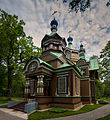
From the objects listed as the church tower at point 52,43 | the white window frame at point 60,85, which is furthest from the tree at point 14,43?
the white window frame at point 60,85

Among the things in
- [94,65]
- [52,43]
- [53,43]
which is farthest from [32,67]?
[94,65]

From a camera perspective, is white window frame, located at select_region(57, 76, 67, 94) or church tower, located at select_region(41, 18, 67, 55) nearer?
white window frame, located at select_region(57, 76, 67, 94)

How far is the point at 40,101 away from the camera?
10.8m

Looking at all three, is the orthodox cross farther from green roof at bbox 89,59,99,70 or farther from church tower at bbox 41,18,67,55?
green roof at bbox 89,59,99,70

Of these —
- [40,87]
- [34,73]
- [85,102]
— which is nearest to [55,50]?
[34,73]

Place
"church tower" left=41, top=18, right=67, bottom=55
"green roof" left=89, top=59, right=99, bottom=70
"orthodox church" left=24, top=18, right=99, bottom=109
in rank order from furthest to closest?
"green roof" left=89, top=59, right=99, bottom=70
"church tower" left=41, top=18, right=67, bottom=55
"orthodox church" left=24, top=18, right=99, bottom=109

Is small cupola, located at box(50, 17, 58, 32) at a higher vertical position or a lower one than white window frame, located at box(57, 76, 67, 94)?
higher

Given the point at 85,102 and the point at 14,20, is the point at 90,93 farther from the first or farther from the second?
the point at 14,20

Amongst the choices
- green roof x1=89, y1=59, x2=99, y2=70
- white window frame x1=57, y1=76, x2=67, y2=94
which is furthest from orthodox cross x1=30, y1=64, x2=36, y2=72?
green roof x1=89, y1=59, x2=99, y2=70

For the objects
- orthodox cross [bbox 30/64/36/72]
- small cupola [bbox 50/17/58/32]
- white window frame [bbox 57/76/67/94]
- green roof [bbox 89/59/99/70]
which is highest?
small cupola [bbox 50/17/58/32]

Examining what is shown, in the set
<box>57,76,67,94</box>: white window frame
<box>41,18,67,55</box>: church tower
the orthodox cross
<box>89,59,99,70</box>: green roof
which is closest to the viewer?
<box>57,76,67,94</box>: white window frame

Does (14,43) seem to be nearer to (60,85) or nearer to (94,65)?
(60,85)

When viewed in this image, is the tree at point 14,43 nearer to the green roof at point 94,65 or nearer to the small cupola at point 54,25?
the small cupola at point 54,25

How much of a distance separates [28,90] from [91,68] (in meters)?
13.2
